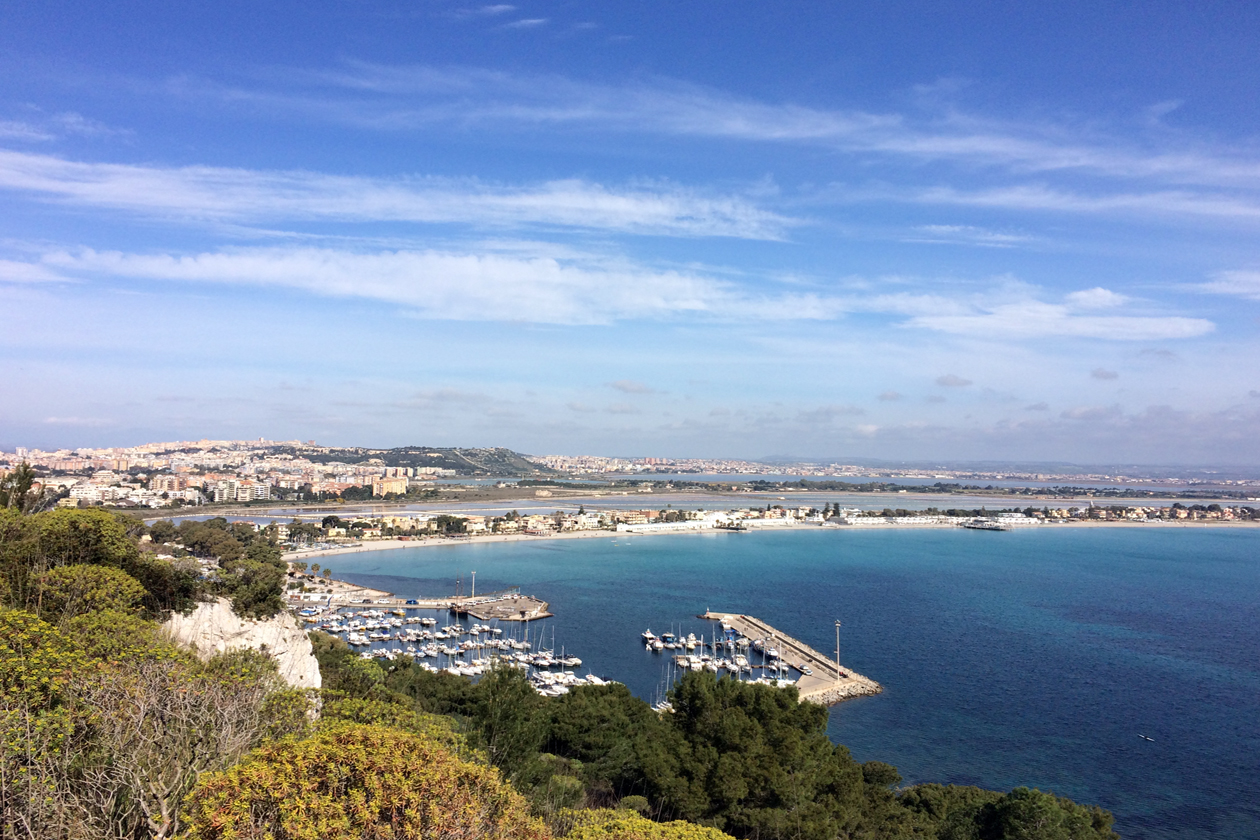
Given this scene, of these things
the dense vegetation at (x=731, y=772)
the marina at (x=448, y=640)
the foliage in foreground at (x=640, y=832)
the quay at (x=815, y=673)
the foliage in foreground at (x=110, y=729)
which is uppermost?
the foliage in foreground at (x=110, y=729)

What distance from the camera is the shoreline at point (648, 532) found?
3562cm

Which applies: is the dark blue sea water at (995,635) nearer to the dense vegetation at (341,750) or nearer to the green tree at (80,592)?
the dense vegetation at (341,750)

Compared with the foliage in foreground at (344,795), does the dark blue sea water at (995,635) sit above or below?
below

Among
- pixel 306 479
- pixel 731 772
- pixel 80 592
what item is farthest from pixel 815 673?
pixel 306 479

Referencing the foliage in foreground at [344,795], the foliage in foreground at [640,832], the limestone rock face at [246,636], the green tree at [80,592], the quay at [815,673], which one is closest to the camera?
the foliage in foreground at [344,795]

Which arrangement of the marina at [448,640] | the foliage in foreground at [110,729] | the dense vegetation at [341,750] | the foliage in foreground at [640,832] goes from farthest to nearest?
the marina at [448,640], the foliage in foreground at [640,832], the foliage in foreground at [110,729], the dense vegetation at [341,750]

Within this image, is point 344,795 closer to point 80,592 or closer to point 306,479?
point 80,592

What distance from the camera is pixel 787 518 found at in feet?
175

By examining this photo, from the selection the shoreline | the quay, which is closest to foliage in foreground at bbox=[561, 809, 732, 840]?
the quay

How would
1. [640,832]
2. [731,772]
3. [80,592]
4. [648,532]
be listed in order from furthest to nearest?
[648,532] < [731,772] < [80,592] < [640,832]

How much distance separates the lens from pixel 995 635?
20.3 metres

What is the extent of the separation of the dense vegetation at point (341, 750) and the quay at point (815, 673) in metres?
4.54

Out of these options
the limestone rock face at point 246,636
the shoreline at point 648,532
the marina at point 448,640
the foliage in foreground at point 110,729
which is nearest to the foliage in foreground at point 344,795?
the foliage in foreground at point 110,729

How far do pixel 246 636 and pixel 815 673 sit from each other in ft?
40.9
